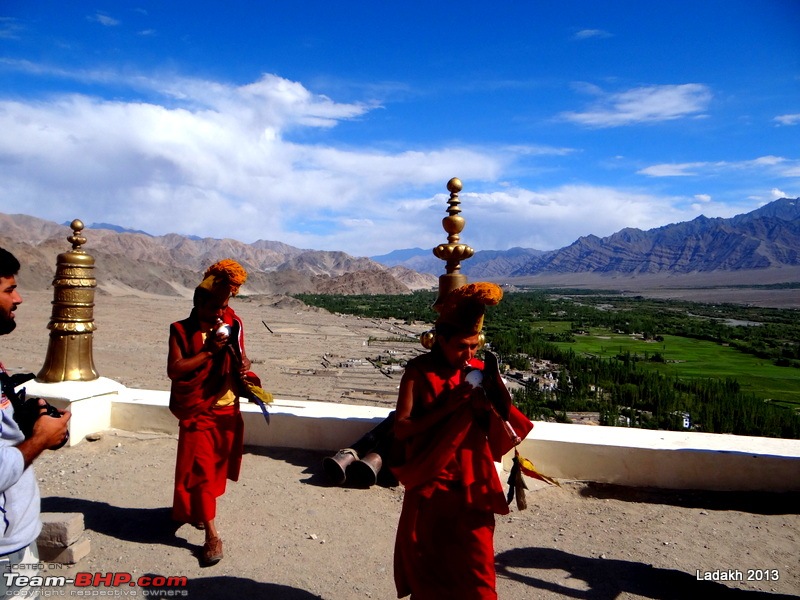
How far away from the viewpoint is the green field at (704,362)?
17.5m

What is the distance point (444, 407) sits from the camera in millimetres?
2527

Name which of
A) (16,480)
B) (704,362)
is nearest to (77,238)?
(16,480)

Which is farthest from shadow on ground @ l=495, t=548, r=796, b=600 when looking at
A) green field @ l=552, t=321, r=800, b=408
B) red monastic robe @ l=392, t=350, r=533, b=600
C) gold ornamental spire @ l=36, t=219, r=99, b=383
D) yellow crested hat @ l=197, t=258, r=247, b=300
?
green field @ l=552, t=321, r=800, b=408

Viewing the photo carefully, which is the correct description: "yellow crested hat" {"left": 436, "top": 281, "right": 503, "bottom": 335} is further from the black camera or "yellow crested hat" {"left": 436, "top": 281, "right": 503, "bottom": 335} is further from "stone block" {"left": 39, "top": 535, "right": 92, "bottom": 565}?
"stone block" {"left": 39, "top": 535, "right": 92, "bottom": 565}

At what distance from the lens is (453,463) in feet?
8.65

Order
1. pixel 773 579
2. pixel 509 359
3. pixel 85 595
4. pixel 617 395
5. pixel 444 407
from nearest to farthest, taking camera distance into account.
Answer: pixel 444 407 < pixel 85 595 < pixel 773 579 < pixel 617 395 < pixel 509 359

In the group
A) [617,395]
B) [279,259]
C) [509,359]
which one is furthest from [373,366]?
[279,259]

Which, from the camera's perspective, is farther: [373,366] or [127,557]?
[373,366]

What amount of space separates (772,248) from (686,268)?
81.4 ft

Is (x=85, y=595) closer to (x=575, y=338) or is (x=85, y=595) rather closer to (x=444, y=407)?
(x=444, y=407)

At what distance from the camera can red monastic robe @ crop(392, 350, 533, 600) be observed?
257 cm

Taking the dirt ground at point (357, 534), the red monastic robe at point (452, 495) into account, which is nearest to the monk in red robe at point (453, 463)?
the red monastic robe at point (452, 495)

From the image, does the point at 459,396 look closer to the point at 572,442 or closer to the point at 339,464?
the point at 339,464

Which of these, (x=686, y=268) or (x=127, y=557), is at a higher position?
(x=686, y=268)
